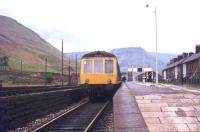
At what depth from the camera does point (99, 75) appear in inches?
1188

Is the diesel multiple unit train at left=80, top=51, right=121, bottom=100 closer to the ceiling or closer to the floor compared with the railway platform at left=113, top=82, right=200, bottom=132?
closer to the ceiling

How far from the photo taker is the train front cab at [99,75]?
29906 millimetres

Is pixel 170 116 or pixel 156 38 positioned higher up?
pixel 156 38

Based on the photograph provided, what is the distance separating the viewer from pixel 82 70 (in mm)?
30859

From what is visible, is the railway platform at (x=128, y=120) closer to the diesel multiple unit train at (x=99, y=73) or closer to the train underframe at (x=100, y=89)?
the train underframe at (x=100, y=89)

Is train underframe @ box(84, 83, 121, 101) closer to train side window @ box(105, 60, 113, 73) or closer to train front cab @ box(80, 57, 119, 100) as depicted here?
train front cab @ box(80, 57, 119, 100)

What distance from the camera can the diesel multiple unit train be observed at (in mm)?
29953

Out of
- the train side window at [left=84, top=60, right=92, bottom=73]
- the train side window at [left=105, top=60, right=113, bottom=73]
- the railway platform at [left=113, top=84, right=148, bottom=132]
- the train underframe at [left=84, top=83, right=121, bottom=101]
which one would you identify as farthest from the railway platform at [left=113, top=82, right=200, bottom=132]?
the train side window at [left=84, top=60, right=92, bottom=73]

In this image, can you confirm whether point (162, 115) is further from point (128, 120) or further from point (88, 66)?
point (88, 66)

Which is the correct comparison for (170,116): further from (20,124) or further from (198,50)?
(198,50)

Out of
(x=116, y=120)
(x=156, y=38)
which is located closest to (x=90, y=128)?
(x=116, y=120)

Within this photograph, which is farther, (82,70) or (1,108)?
(82,70)

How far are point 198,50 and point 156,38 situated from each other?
44532mm

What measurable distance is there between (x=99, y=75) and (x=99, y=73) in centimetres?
15
